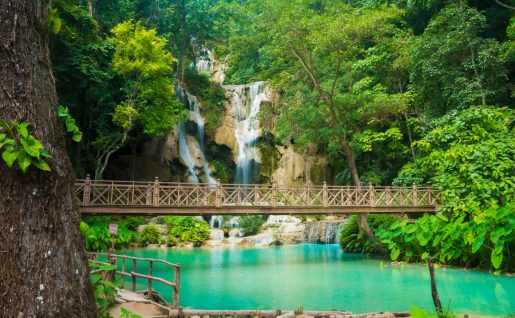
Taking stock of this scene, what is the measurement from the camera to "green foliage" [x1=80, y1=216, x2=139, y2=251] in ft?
49.0

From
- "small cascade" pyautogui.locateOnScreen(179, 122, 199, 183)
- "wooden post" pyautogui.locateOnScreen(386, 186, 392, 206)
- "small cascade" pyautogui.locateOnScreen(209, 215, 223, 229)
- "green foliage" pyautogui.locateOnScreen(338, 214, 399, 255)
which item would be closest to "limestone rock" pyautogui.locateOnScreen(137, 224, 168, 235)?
"small cascade" pyautogui.locateOnScreen(209, 215, 223, 229)

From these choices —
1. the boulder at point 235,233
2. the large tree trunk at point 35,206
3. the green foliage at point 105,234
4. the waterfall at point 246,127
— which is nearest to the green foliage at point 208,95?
the waterfall at point 246,127

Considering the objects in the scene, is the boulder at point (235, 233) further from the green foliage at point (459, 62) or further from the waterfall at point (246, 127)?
the green foliage at point (459, 62)

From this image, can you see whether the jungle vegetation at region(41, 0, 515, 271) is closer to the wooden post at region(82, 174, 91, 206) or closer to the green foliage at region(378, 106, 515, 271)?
the green foliage at region(378, 106, 515, 271)

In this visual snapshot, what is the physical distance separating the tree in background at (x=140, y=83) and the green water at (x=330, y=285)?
5991 millimetres

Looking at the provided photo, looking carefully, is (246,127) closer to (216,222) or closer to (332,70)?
(216,222)

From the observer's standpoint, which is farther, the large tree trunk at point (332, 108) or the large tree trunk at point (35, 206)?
the large tree trunk at point (332, 108)

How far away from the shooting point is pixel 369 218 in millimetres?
17516

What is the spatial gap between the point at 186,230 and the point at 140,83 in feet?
25.8

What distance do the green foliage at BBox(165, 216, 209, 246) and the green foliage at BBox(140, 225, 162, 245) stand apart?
56 cm

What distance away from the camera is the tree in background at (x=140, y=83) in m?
16.8

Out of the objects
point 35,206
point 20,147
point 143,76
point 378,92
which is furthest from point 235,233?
point 20,147

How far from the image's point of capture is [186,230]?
67.9 feet

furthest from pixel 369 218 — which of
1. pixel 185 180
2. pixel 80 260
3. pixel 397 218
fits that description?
pixel 80 260
